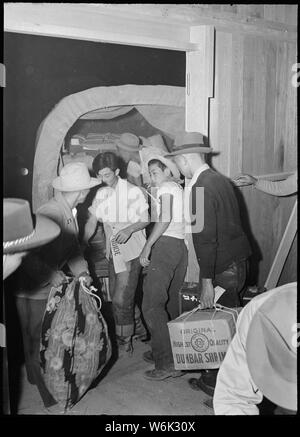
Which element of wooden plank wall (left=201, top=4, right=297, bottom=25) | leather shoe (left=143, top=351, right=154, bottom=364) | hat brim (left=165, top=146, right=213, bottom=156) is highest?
wooden plank wall (left=201, top=4, right=297, bottom=25)

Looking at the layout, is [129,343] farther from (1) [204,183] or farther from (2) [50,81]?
(2) [50,81]

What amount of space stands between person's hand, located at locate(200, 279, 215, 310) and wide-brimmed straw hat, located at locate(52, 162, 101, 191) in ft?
2.90

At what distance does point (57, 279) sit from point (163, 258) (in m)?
0.76

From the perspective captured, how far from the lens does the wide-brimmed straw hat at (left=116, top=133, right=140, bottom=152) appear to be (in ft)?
10.8

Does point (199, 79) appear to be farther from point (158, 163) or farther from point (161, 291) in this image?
point (161, 291)

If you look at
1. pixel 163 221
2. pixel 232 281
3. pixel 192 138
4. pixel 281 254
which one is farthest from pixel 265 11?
pixel 232 281

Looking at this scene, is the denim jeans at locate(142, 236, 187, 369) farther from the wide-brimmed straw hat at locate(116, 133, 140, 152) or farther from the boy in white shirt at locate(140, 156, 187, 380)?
the wide-brimmed straw hat at locate(116, 133, 140, 152)

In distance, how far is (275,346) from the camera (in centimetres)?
150

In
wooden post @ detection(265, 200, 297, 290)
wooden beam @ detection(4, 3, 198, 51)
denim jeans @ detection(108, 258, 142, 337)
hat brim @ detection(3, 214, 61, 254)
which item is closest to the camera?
hat brim @ detection(3, 214, 61, 254)

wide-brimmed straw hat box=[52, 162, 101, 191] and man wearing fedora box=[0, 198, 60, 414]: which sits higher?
wide-brimmed straw hat box=[52, 162, 101, 191]

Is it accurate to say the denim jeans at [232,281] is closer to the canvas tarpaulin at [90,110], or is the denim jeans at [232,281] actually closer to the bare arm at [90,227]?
the bare arm at [90,227]

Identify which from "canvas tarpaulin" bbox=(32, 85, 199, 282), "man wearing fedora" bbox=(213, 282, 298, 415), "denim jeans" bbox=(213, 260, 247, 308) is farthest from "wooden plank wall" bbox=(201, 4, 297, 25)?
"man wearing fedora" bbox=(213, 282, 298, 415)

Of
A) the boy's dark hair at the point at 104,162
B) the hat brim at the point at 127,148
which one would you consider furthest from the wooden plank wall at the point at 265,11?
the boy's dark hair at the point at 104,162
